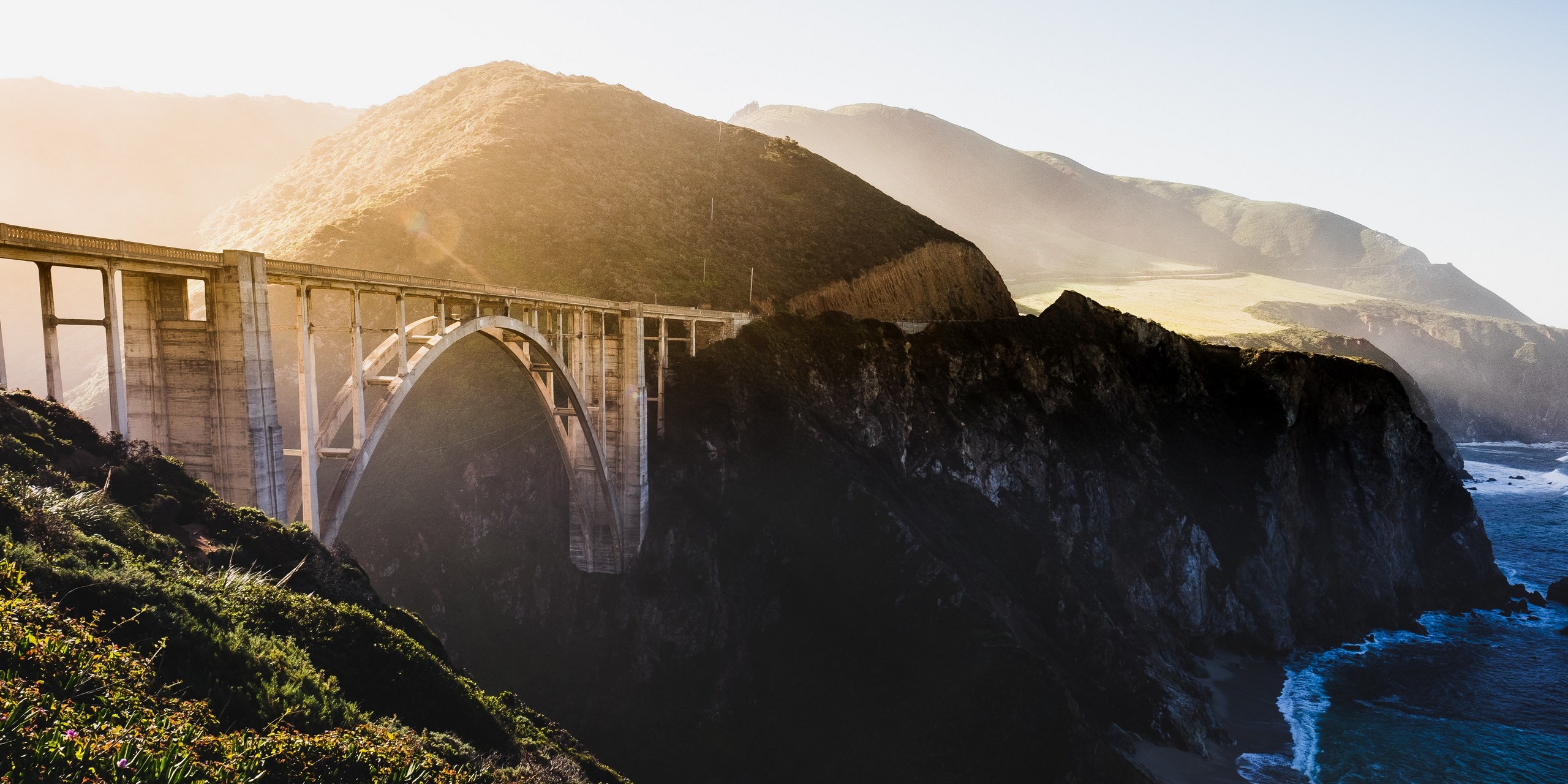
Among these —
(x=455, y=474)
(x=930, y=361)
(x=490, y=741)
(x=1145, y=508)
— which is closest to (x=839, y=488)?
(x=930, y=361)

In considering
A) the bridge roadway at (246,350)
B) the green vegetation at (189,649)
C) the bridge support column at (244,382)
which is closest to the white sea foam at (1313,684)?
the green vegetation at (189,649)

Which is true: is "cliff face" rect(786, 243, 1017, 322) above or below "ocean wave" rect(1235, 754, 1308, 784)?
above

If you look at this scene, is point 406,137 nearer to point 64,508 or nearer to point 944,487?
point 944,487

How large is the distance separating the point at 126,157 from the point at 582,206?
112388 millimetres

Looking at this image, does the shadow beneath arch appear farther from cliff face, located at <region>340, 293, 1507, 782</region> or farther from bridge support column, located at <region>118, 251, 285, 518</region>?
bridge support column, located at <region>118, 251, 285, 518</region>

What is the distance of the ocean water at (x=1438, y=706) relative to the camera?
4369cm

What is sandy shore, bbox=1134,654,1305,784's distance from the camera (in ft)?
137

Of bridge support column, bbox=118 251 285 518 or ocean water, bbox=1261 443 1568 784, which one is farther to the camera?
ocean water, bbox=1261 443 1568 784

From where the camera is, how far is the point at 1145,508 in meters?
61.6

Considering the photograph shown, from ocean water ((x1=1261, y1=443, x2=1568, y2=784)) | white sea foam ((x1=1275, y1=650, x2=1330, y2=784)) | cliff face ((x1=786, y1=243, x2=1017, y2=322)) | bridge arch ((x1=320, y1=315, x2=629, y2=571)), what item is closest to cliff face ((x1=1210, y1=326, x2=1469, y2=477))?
cliff face ((x1=786, y1=243, x2=1017, y2=322))

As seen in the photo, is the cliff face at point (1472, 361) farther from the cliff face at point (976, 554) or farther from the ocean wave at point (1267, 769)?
the ocean wave at point (1267, 769)

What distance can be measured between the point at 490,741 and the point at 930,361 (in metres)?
49.5

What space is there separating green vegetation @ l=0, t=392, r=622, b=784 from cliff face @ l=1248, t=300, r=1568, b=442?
171 meters

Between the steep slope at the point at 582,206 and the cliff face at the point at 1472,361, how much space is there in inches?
4363
